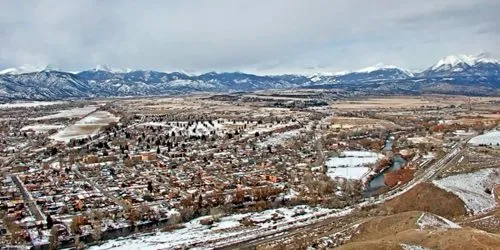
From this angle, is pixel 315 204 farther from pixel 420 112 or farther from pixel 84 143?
pixel 420 112

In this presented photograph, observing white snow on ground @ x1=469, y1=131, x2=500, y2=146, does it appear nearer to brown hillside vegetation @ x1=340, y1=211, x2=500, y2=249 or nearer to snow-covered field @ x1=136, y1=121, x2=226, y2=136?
snow-covered field @ x1=136, y1=121, x2=226, y2=136

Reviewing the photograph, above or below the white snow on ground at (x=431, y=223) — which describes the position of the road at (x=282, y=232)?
below

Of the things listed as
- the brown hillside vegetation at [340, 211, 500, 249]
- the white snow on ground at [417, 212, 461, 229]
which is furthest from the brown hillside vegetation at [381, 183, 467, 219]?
the brown hillside vegetation at [340, 211, 500, 249]

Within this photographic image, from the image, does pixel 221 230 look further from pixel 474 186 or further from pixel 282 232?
pixel 474 186

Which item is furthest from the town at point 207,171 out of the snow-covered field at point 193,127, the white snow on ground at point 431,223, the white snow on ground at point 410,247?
the white snow on ground at point 410,247

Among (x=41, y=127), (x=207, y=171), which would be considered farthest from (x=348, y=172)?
(x=41, y=127)

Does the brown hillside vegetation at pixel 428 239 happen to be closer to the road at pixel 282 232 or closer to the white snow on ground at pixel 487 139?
the road at pixel 282 232
